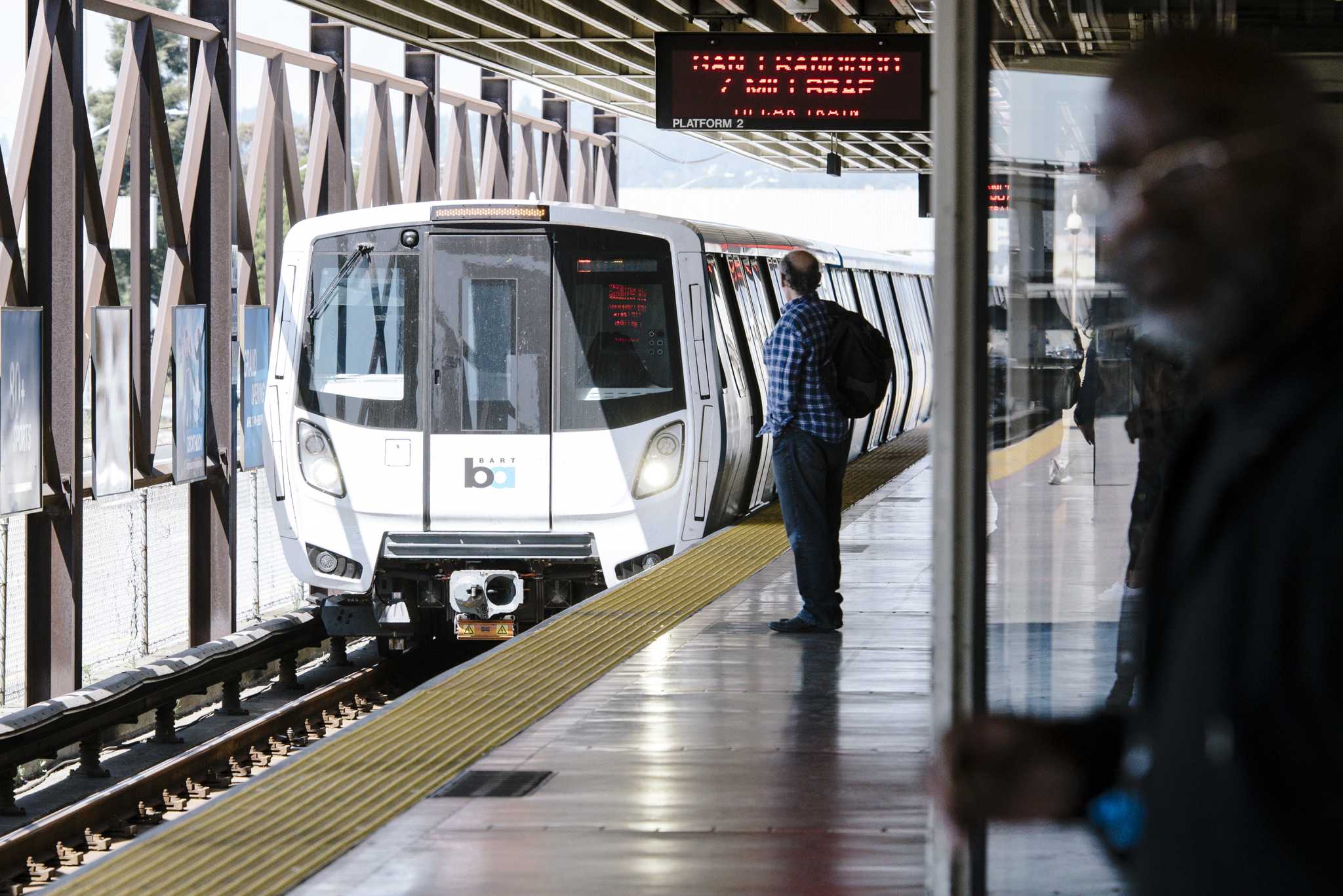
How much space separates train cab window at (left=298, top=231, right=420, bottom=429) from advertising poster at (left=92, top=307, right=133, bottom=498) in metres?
1.07

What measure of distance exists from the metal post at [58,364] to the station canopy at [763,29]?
2.32m

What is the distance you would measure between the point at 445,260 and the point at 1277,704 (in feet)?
33.5

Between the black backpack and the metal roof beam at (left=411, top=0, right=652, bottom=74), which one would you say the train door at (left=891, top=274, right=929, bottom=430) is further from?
the black backpack

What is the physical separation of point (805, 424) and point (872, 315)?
45.5 ft

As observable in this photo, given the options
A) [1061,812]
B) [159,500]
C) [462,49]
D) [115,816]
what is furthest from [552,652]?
[159,500]

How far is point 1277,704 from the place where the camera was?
1.35 m

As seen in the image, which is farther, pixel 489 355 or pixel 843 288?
pixel 843 288

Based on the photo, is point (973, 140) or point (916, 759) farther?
point (916, 759)

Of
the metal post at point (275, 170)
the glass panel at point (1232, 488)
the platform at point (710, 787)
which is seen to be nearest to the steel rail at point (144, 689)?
the platform at point (710, 787)

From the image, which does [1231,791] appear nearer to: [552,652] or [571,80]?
[552,652]

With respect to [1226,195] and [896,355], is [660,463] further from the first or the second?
[896,355]

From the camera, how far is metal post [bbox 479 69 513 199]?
2333 centimetres

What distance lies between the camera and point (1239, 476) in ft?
4.59

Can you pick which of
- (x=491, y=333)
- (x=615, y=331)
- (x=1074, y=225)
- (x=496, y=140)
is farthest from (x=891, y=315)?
(x=1074, y=225)
